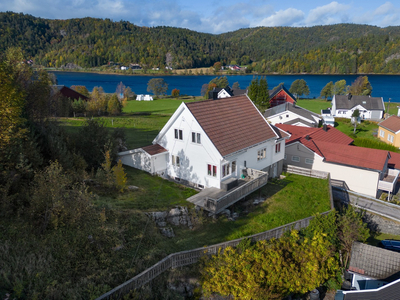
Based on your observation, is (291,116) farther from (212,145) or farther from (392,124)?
(212,145)

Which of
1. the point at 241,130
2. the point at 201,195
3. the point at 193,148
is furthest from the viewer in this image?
the point at 241,130

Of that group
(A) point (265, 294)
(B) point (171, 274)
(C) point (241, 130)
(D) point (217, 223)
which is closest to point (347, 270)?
(A) point (265, 294)

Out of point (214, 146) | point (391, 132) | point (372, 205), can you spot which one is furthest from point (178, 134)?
point (391, 132)

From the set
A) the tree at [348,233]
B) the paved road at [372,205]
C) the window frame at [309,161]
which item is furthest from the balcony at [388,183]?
the tree at [348,233]

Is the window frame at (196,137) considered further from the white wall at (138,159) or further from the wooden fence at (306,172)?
the wooden fence at (306,172)

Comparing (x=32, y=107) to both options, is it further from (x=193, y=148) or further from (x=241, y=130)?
(x=241, y=130)

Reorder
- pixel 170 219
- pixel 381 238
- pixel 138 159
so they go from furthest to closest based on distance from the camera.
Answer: pixel 138 159
pixel 381 238
pixel 170 219

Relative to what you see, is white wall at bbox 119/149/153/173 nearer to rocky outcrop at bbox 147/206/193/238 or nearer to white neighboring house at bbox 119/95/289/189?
white neighboring house at bbox 119/95/289/189
